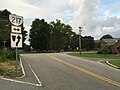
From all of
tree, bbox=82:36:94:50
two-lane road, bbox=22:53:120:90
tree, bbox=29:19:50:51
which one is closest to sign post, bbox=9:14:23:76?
two-lane road, bbox=22:53:120:90

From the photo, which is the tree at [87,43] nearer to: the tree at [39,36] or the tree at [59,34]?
the tree at [59,34]

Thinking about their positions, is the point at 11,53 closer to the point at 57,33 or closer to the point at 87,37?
the point at 57,33

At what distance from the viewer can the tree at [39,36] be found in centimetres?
10075

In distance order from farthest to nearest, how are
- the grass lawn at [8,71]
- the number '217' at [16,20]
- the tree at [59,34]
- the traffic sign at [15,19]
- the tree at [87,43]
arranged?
the tree at [87,43] < the tree at [59,34] < the grass lawn at [8,71] < the number '217' at [16,20] < the traffic sign at [15,19]

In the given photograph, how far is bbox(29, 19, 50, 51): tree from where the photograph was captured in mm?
100750

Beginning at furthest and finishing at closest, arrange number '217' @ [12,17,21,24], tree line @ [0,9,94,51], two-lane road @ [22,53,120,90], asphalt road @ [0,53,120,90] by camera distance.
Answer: tree line @ [0,9,94,51]
number '217' @ [12,17,21,24]
two-lane road @ [22,53,120,90]
asphalt road @ [0,53,120,90]

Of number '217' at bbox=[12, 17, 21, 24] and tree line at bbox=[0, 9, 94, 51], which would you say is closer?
number '217' at bbox=[12, 17, 21, 24]

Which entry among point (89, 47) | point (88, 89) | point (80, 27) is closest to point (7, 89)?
point (88, 89)

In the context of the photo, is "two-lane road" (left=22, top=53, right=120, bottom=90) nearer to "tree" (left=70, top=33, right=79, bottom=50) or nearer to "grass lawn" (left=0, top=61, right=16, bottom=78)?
"grass lawn" (left=0, top=61, right=16, bottom=78)

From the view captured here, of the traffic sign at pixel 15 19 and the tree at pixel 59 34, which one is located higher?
the tree at pixel 59 34

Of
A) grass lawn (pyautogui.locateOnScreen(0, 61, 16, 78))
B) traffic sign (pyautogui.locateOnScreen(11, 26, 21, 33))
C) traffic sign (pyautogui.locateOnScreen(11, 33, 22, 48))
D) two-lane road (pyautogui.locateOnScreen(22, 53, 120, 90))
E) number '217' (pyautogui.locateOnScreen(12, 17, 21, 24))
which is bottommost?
two-lane road (pyautogui.locateOnScreen(22, 53, 120, 90))

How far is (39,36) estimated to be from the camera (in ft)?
330

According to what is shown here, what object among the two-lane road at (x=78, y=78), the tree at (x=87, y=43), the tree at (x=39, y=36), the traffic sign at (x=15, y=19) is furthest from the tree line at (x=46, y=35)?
the traffic sign at (x=15, y=19)

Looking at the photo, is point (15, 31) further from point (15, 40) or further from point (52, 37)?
point (52, 37)
